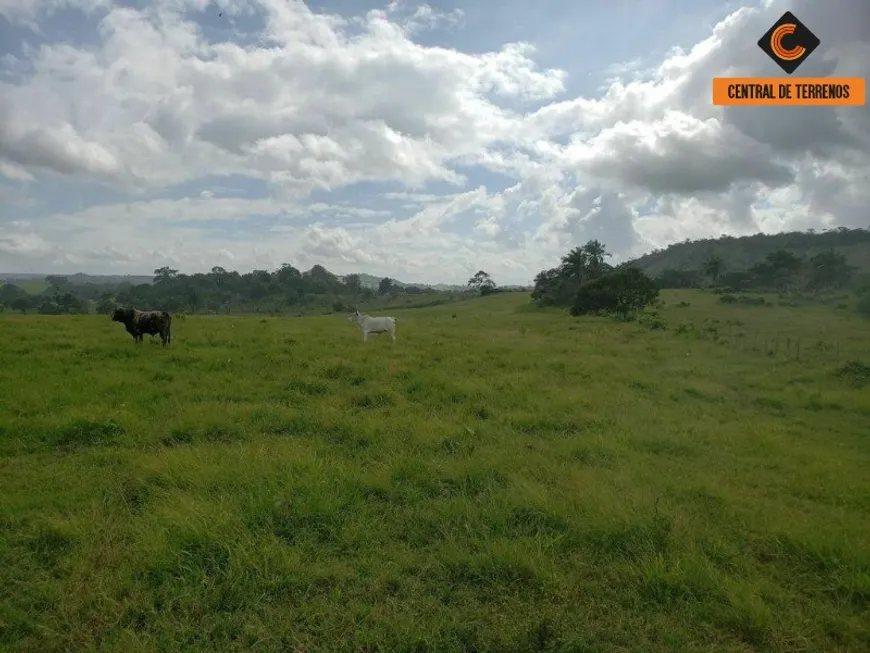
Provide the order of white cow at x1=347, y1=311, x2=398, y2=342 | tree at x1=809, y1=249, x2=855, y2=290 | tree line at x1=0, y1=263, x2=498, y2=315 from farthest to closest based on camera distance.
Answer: tree line at x1=0, y1=263, x2=498, y2=315 → tree at x1=809, y1=249, x2=855, y2=290 → white cow at x1=347, y1=311, x2=398, y2=342

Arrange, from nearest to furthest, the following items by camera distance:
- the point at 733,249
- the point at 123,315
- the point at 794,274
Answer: the point at 123,315 < the point at 794,274 < the point at 733,249

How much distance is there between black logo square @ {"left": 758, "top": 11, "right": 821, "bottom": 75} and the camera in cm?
962

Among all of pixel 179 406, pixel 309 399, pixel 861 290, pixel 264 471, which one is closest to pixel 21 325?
pixel 179 406

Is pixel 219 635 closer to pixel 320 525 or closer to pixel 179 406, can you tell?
pixel 320 525

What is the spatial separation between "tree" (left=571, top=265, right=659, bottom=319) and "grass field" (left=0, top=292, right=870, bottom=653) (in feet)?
109

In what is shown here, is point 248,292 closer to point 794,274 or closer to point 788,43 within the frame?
point 794,274

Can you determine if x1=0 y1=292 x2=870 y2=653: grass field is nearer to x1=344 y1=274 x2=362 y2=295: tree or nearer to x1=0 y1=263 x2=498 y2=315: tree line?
x1=0 y1=263 x2=498 y2=315: tree line

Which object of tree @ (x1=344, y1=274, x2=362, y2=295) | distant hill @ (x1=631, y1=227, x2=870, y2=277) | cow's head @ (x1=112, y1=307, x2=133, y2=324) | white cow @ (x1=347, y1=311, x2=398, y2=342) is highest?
distant hill @ (x1=631, y1=227, x2=870, y2=277)

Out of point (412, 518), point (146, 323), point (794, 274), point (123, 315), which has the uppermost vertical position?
point (794, 274)

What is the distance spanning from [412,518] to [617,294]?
41956 mm

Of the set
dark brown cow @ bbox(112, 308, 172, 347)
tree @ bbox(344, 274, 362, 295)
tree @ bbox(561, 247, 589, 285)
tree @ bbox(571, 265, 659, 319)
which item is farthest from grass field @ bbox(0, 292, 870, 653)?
tree @ bbox(344, 274, 362, 295)

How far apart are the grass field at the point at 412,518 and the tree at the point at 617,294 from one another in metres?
33.1

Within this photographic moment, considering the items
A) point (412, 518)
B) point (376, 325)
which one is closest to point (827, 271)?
point (376, 325)

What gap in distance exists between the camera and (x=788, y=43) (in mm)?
9875
